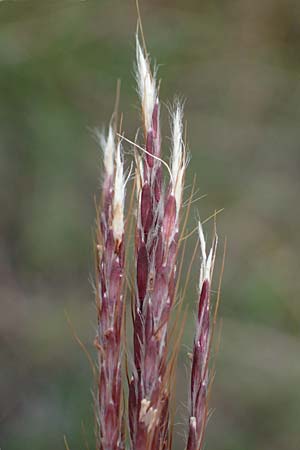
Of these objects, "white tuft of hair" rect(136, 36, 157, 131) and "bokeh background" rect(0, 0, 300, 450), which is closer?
"white tuft of hair" rect(136, 36, 157, 131)

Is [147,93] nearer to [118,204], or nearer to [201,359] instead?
[118,204]

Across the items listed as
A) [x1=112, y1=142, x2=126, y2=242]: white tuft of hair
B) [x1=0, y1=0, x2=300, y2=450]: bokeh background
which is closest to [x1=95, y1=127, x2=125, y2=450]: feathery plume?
[x1=112, y1=142, x2=126, y2=242]: white tuft of hair

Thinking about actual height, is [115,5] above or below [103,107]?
above

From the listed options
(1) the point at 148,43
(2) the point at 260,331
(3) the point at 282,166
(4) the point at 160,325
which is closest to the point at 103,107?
(1) the point at 148,43

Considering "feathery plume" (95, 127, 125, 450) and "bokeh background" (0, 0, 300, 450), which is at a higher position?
"bokeh background" (0, 0, 300, 450)

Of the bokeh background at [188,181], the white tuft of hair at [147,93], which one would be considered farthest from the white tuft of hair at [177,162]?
the bokeh background at [188,181]

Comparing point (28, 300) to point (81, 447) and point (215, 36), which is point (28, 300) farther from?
point (215, 36)

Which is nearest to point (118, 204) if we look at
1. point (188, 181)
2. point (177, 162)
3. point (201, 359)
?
point (177, 162)

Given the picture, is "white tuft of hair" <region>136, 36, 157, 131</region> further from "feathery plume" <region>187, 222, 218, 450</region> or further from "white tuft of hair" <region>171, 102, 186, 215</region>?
"feathery plume" <region>187, 222, 218, 450</region>

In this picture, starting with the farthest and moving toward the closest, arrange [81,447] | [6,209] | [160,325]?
[6,209] → [81,447] → [160,325]
